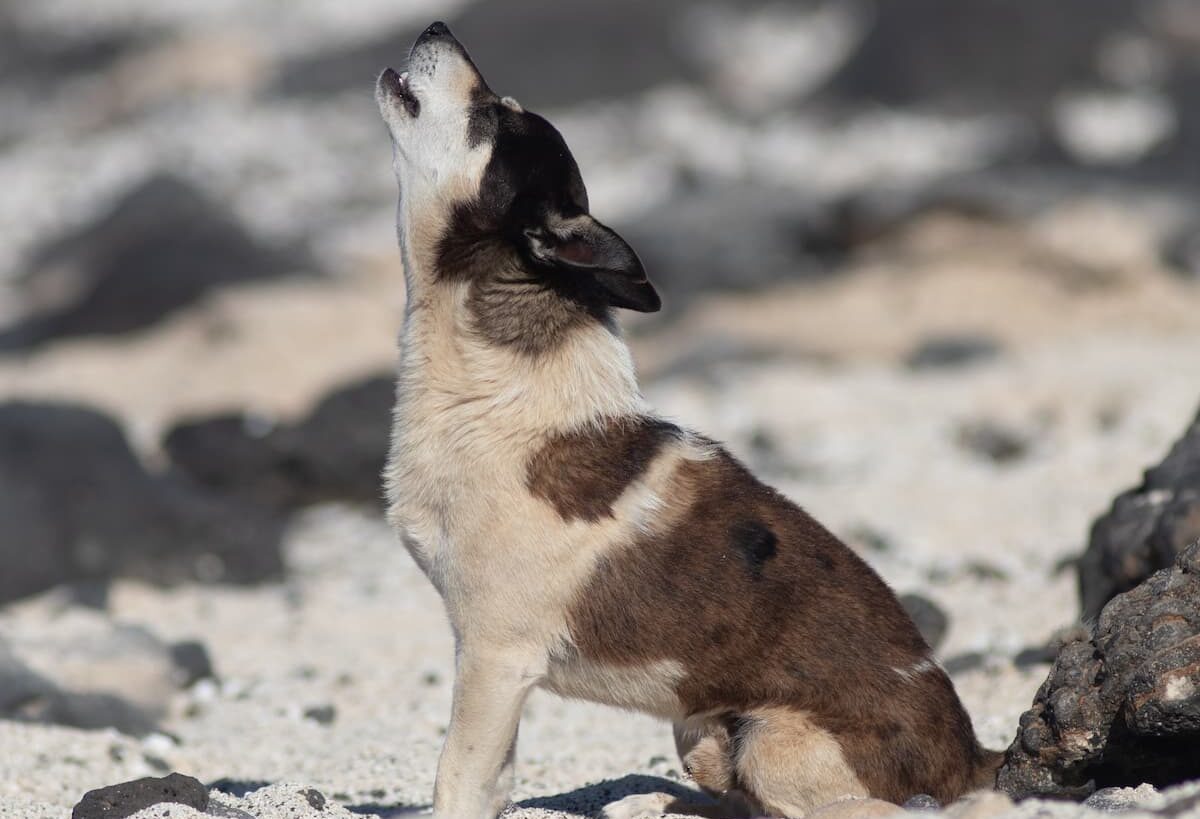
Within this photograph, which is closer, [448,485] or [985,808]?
[985,808]

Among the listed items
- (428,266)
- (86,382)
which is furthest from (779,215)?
(428,266)

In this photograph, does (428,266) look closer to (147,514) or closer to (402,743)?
(402,743)

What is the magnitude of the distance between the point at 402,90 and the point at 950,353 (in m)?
12.0

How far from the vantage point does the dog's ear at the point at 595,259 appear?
502cm

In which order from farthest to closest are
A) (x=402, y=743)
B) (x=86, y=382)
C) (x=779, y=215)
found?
(x=779, y=215), (x=86, y=382), (x=402, y=743)

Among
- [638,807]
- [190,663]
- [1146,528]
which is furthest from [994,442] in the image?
[638,807]

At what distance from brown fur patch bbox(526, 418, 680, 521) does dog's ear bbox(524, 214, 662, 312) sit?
1.45 feet

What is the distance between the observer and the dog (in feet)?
16.6

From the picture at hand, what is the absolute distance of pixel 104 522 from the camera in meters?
11.3

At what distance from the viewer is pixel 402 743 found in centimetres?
740

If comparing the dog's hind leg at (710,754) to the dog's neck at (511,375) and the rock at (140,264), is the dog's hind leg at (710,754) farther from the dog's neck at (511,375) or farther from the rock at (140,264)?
the rock at (140,264)

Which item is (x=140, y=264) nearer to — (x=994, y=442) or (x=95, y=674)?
(x=994, y=442)

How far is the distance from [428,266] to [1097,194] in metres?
18.8

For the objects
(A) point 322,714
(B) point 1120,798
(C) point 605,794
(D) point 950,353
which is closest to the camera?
(B) point 1120,798
